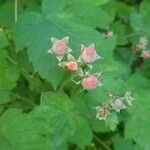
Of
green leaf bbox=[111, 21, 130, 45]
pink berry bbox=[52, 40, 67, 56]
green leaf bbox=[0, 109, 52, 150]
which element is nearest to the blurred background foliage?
green leaf bbox=[0, 109, 52, 150]

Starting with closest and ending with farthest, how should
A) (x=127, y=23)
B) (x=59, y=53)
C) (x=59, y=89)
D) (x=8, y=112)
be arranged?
1. (x=59, y=53)
2. (x=8, y=112)
3. (x=59, y=89)
4. (x=127, y=23)

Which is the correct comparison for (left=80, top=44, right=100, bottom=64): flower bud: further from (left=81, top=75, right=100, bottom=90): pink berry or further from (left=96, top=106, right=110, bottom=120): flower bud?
(left=96, top=106, right=110, bottom=120): flower bud

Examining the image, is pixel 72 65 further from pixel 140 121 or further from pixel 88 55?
pixel 140 121

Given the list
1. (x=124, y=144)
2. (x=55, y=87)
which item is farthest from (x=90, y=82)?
(x=124, y=144)

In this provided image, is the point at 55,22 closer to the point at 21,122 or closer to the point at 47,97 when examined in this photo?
the point at 47,97

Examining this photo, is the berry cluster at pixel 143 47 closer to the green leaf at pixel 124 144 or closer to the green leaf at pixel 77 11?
the green leaf at pixel 124 144

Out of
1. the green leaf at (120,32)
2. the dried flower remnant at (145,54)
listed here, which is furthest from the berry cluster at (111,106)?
the green leaf at (120,32)

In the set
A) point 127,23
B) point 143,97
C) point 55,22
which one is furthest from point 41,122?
point 127,23

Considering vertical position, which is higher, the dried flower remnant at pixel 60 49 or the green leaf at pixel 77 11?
the dried flower remnant at pixel 60 49
